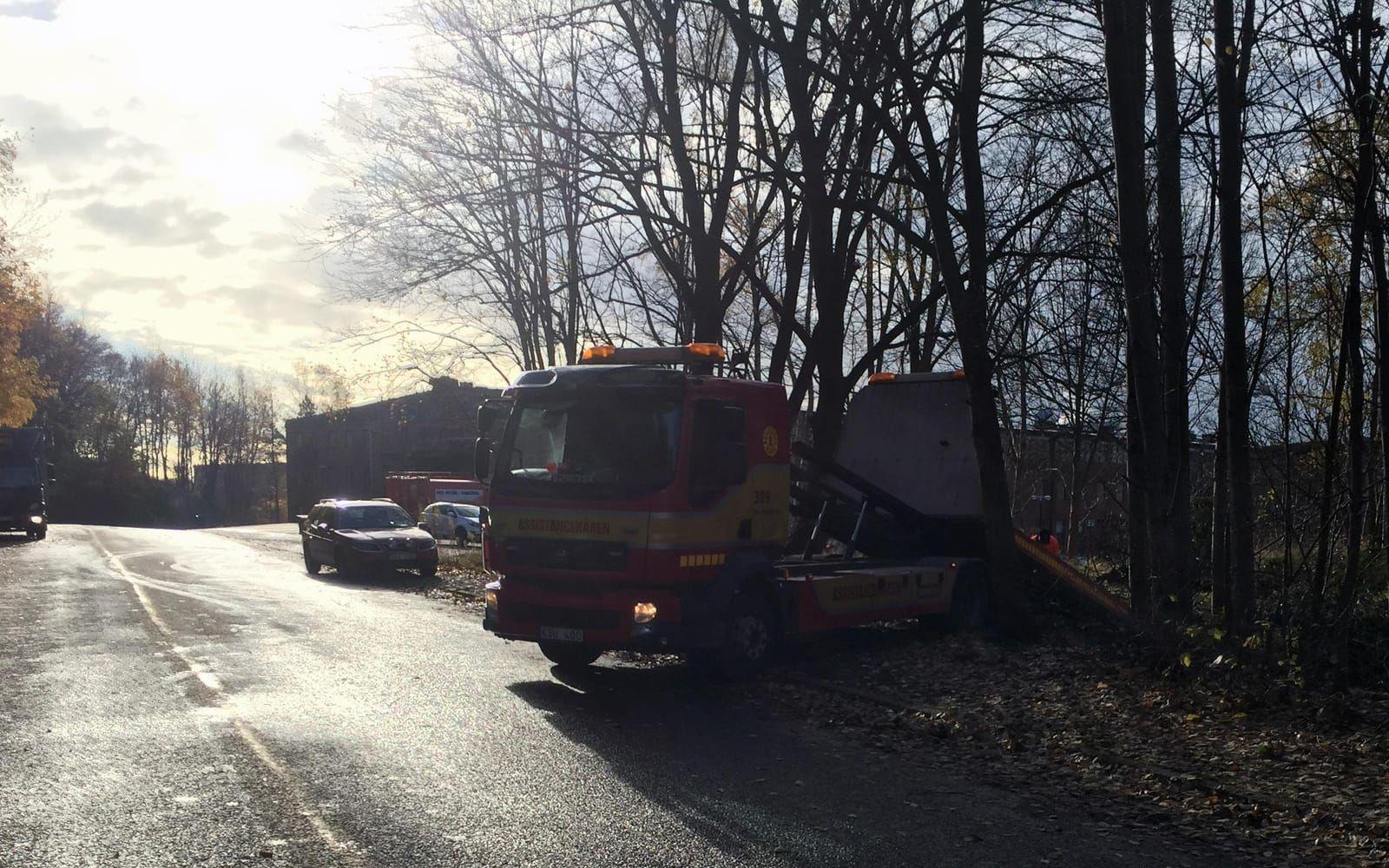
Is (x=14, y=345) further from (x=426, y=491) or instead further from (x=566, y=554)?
(x=566, y=554)

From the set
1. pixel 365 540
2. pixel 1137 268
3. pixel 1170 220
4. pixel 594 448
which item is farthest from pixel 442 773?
pixel 365 540

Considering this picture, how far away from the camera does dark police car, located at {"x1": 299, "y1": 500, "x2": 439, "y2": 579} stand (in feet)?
79.1

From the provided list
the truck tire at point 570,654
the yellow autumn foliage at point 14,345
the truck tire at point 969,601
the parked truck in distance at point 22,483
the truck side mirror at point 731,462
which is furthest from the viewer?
the yellow autumn foliage at point 14,345

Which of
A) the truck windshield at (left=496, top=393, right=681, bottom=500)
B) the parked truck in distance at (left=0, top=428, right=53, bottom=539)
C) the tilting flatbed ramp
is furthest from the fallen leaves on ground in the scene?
the parked truck in distance at (left=0, top=428, right=53, bottom=539)

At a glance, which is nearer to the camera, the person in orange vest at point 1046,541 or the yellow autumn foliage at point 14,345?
the person in orange vest at point 1046,541

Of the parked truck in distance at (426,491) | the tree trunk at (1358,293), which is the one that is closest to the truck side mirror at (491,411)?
the tree trunk at (1358,293)

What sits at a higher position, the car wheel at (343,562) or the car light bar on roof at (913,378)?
the car light bar on roof at (913,378)

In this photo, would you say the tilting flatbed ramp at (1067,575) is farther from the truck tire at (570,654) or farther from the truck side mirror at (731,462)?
the truck tire at (570,654)

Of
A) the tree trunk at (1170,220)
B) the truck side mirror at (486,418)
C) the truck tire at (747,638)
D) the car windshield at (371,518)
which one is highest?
the tree trunk at (1170,220)

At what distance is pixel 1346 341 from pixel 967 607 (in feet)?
20.7

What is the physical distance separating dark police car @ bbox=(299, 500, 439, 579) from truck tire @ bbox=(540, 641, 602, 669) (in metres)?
12.8

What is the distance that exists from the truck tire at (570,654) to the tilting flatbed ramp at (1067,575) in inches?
227

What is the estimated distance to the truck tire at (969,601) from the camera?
14672 millimetres

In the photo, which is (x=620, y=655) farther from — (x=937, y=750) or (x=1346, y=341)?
(x=1346, y=341)
